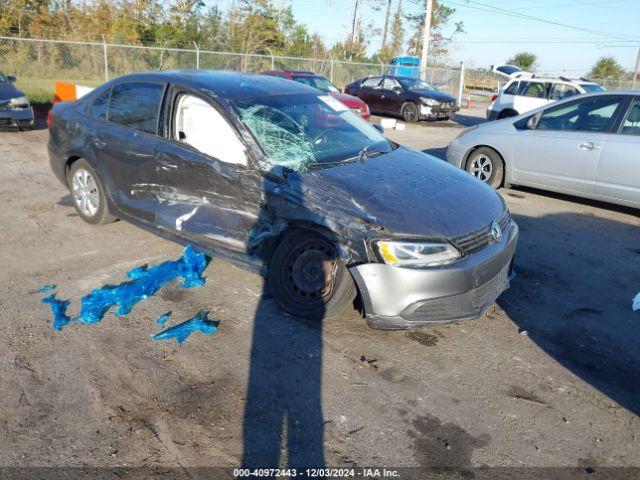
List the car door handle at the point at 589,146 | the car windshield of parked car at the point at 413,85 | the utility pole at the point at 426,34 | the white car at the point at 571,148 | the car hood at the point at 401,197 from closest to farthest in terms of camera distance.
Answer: the car hood at the point at 401,197 < the white car at the point at 571,148 < the car door handle at the point at 589,146 < the car windshield of parked car at the point at 413,85 < the utility pole at the point at 426,34

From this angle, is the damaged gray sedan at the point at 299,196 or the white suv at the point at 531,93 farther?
the white suv at the point at 531,93

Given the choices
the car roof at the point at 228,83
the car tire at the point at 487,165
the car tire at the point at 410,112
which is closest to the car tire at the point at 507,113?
the car tire at the point at 410,112

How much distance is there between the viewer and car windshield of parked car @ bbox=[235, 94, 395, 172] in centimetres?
420

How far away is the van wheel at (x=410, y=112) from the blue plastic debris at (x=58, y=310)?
52.0 feet

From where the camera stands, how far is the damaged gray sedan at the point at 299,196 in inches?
138

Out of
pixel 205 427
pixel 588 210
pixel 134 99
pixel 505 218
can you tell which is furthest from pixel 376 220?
pixel 588 210

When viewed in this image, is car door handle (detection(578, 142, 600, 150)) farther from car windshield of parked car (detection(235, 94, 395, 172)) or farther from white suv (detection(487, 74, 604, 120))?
white suv (detection(487, 74, 604, 120))

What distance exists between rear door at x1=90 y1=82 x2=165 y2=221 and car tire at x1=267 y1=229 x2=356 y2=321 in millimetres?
1533

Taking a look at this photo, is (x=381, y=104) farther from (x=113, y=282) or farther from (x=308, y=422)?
(x=308, y=422)

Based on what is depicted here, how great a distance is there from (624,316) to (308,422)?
2885 millimetres

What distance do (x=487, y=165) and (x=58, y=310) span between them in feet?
20.2

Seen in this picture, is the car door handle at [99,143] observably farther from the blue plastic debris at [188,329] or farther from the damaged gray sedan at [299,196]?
the blue plastic debris at [188,329]

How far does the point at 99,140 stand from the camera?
5227 mm

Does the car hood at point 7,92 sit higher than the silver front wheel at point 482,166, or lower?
A: higher
